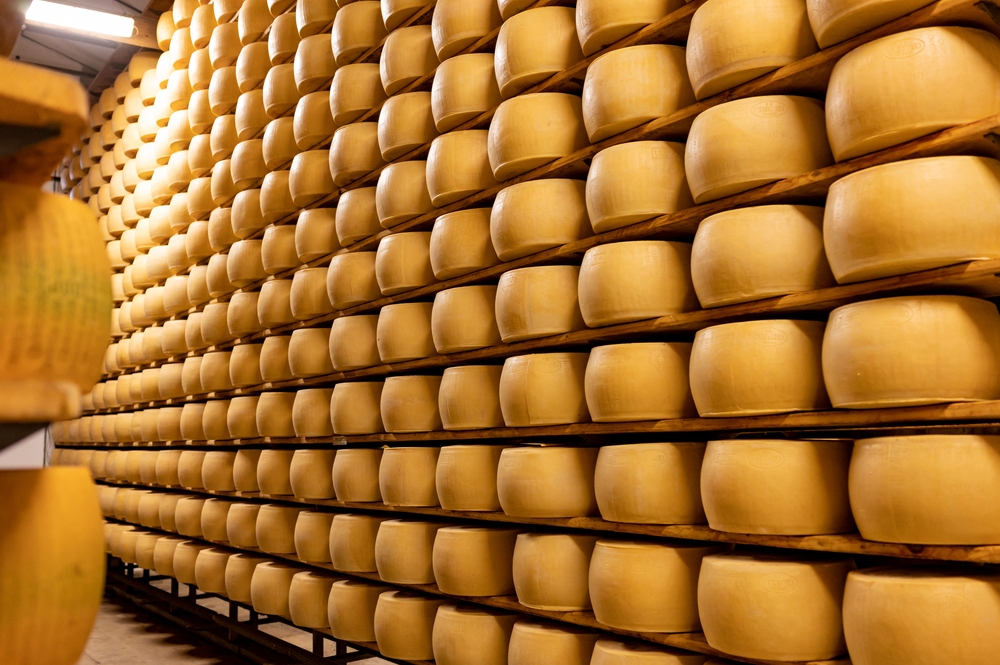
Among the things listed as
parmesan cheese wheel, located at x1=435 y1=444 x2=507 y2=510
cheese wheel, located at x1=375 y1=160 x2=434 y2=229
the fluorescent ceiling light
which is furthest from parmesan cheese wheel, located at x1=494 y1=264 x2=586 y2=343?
the fluorescent ceiling light

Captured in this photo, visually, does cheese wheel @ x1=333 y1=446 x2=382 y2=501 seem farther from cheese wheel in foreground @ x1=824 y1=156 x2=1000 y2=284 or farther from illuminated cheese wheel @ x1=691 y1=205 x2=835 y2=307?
cheese wheel in foreground @ x1=824 y1=156 x2=1000 y2=284

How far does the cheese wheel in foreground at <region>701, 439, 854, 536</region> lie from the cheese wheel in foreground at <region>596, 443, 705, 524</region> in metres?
0.20

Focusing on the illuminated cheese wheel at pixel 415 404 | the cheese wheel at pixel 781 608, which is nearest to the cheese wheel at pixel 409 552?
the illuminated cheese wheel at pixel 415 404

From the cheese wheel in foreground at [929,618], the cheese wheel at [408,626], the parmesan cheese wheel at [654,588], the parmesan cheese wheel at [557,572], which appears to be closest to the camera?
the cheese wheel in foreground at [929,618]

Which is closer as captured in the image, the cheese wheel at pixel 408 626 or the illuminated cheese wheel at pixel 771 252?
the illuminated cheese wheel at pixel 771 252

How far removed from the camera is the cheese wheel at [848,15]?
1.67 m

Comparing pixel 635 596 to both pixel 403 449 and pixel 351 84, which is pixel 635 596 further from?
pixel 351 84

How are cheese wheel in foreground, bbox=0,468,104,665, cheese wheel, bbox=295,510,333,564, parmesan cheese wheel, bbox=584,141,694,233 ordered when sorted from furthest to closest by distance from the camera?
1. cheese wheel, bbox=295,510,333,564
2. parmesan cheese wheel, bbox=584,141,694,233
3. cheese wheel in foreground, bbox=0,468,104,665

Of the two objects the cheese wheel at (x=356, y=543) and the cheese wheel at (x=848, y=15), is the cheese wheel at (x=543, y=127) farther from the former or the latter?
the cheese wheel at (x=356, y=543)

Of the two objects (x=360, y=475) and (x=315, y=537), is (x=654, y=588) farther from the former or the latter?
(x=315, y=537)

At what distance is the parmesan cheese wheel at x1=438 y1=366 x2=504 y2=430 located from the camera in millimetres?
2648

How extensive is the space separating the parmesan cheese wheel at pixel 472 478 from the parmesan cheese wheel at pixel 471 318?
0.32m

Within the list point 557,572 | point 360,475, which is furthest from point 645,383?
point 360,475

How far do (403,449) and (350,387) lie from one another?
0.44 meters
